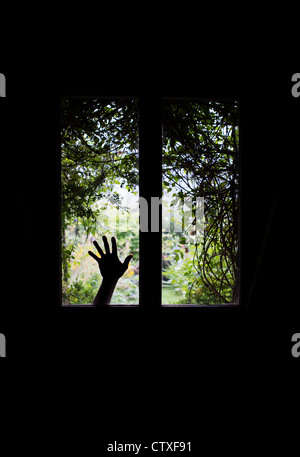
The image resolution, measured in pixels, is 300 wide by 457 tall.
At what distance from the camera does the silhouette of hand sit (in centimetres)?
143

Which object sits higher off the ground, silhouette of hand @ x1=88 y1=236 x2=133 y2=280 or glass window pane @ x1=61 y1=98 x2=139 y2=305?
glass window pane @ x1=61 y1=98 x2=139 y2=305

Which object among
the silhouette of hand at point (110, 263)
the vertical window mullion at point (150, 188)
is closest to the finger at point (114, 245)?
the silhouette of hand at point (110, 263)

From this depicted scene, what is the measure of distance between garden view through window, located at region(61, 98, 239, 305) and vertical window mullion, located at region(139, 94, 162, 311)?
5cm

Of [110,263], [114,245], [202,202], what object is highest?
[202,202]

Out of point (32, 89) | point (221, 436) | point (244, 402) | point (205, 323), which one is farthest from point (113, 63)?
point (221, 436)

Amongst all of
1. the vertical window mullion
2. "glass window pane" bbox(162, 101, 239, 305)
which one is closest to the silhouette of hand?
the vertical window mullion

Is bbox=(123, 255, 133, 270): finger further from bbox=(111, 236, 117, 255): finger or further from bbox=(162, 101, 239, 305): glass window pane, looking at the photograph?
bbox=(162, 101, 239, 305): glass window pane

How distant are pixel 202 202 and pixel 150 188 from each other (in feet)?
1.22

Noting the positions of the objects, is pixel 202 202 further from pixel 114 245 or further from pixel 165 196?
pixel 114 245

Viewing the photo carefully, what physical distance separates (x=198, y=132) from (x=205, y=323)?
1.26 m

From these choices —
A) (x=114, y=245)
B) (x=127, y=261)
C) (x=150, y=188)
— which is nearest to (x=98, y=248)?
A: (x=114, y=245)

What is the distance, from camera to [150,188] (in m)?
1.35

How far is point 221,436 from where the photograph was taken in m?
1.33
